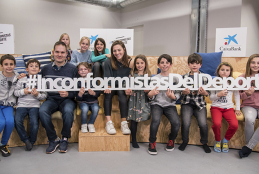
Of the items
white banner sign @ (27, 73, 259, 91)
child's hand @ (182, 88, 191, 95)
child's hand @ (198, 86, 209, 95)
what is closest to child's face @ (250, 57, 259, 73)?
white banner sign @ (27, 73, 259, 91)

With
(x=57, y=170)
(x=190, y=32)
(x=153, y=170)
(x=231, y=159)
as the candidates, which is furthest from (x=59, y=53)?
(x=190, y=32)

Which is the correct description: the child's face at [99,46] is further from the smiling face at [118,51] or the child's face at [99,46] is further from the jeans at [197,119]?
the jeans at [197,119]

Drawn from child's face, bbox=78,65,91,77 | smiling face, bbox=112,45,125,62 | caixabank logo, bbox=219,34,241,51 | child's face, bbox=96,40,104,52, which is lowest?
child's face, bbox=78,65,91,77

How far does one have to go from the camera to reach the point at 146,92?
78.7 inches

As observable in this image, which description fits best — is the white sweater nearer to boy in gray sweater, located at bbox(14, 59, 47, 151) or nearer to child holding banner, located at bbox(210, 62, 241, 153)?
child holding banner, located at bbox(210, 62, 241, 153)

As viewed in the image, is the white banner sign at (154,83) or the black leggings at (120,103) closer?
the white banner sign at (154,83)

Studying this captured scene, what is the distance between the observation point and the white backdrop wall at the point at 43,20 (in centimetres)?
468

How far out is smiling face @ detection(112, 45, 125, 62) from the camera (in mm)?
2061

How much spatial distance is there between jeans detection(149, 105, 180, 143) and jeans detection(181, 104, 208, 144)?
82mm

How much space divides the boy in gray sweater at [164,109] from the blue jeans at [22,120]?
114 cm

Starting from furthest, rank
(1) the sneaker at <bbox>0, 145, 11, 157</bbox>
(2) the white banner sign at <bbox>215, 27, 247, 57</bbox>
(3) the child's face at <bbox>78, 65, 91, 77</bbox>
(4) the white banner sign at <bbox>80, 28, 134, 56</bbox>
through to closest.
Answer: (4) the white banner sign at <bbox>80, 28, 134, 56</bbox> < (2) the white banner sign at <bbox>215, 27, 247, 57</bbox> < (3) the child's face at <bbox>78, 65, 91, 77</bbox> < (1) the sneaker at <bbox>0, 145, 11, 157</bbox>

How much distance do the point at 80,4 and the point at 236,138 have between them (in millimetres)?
5417

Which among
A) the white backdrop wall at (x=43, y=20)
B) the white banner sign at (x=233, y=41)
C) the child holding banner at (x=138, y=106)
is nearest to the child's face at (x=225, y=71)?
the child holding banner at (x=138, y=106)

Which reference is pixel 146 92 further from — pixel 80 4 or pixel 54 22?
pixel 80 4
